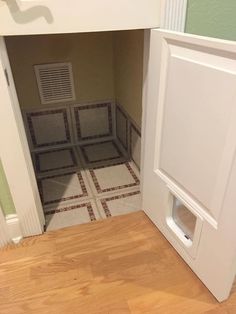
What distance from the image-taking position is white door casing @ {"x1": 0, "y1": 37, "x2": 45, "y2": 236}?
1057 millimetres

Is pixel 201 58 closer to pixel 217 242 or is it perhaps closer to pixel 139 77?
pixel 217 242

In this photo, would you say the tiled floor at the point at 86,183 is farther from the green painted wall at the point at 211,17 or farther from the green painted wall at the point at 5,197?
the green painted wall at the point at 211,17

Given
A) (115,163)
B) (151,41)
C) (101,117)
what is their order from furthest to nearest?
(101,117) < (115,163) < (151,41)

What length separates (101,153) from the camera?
2.15 meters

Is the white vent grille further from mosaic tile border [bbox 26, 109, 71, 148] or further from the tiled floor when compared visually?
the tiled floor

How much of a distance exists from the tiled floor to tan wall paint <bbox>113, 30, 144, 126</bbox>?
39 centimetres

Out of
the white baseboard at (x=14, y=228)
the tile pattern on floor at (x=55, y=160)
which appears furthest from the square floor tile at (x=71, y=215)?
the tile pattern on floor at (x=55, y=160)

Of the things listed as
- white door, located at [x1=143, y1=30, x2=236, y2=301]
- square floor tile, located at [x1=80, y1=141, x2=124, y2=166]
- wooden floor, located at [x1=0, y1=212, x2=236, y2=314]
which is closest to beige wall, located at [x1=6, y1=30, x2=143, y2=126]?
square floor tile, located at [x1=80, y1=141, x2=124, y2=166]

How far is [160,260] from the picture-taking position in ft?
4.32

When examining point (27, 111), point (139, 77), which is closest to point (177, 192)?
point (139, 77)

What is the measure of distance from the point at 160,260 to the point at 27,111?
4.69ft

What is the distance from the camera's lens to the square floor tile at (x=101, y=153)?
2.07 metres

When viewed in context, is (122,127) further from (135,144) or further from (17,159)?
(17,159)

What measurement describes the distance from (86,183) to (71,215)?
1.00 feet
